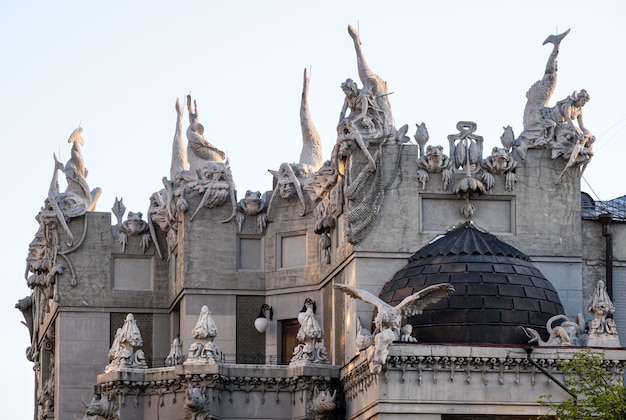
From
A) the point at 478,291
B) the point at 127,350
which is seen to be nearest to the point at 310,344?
the point at 127,350

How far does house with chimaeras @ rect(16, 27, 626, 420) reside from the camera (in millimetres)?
76625

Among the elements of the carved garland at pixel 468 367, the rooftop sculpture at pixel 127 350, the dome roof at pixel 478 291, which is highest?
the dome roof at pixel 478 291

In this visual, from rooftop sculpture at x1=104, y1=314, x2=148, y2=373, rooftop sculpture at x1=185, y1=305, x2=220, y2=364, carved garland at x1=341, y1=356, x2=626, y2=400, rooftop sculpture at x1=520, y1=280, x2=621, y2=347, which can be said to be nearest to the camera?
carved garland at x1=341, y1=356, x2=626, y2=400

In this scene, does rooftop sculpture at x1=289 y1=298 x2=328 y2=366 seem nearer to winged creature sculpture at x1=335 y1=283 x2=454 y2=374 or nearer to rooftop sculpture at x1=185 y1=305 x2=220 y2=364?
rooftop sculpture at x1=185 y1=305 x2=220 y2=364

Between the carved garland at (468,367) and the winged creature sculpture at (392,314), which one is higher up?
the winged creature sculpture at (392,314)

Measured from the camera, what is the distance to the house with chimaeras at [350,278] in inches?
3017

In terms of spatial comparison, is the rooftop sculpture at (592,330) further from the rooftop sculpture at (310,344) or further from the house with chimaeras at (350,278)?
the rooftop sculpture at (310,344)

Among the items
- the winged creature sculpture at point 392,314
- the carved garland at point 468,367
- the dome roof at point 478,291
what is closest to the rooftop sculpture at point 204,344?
the dome roof at point 478,291

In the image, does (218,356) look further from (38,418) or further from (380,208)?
(38,418)

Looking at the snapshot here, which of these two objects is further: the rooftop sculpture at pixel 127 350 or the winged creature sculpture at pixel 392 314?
the rooftop sculpture at pixel 127 350

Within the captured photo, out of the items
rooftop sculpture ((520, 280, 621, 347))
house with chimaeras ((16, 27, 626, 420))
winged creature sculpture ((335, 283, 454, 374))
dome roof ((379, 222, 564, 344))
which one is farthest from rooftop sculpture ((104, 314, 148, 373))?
rooftop sculpture ((520, 280, 621, 347))

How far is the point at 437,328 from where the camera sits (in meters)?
78.2

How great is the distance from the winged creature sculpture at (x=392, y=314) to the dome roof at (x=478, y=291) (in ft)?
4.56

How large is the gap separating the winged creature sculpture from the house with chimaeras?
79 millimetres
